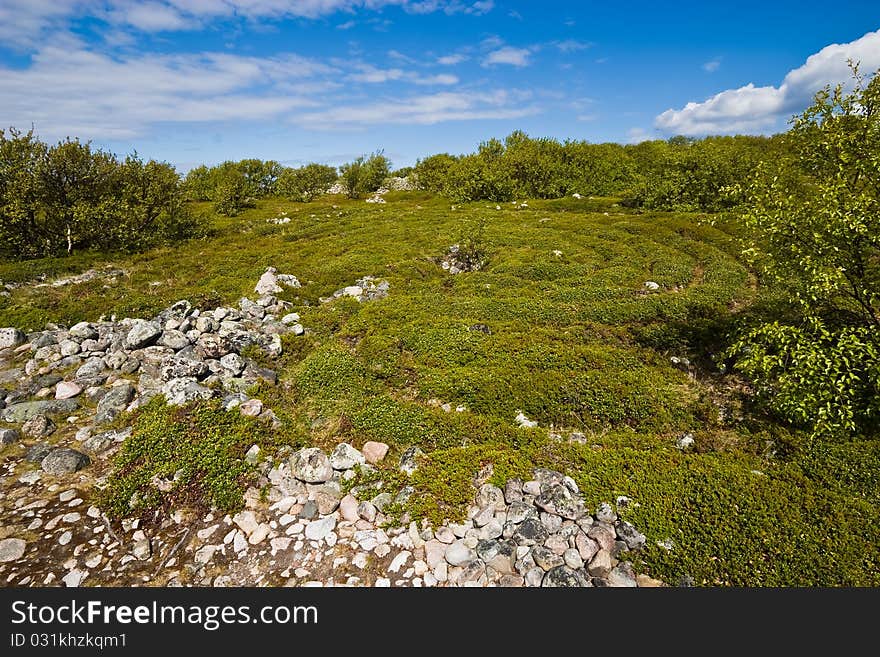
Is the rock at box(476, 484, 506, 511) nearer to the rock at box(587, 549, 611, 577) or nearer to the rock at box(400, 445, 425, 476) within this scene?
the rock at box(400, 445, 425, 476)

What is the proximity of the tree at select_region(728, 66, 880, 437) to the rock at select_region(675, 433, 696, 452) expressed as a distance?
213 centimetres

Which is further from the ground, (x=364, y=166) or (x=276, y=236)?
(x=364, y=166)

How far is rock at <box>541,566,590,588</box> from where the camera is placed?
23.6 feet

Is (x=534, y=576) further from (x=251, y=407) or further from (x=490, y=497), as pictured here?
(x=251, y=407)

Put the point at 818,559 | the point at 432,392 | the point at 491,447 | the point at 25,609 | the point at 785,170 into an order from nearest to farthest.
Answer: the point at 25,609 → the point at 818,559 → the point at 491,447 → the point at 785,170 → the point at 432,392

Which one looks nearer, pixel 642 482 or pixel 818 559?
pixel 818 559

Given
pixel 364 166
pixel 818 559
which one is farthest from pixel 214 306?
pixel 364 166

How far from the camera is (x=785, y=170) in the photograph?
1263 cm

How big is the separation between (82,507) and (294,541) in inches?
184

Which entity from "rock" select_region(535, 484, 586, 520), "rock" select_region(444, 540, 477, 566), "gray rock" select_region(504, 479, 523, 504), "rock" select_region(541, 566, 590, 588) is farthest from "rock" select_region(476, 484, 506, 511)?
"rock" select_region(541, 566, 590, 588)

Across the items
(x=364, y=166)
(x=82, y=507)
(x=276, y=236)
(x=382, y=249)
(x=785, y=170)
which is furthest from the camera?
(x=364, y=166)

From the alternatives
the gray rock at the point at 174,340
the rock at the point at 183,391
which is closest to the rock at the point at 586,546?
the rock at the point at 183,391

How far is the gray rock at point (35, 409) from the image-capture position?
458 inches

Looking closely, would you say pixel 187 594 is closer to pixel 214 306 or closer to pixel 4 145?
pixel 214 306
